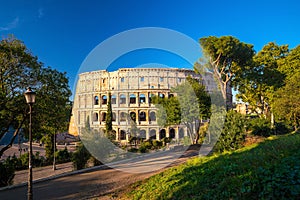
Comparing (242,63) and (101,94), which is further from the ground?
(242,63)

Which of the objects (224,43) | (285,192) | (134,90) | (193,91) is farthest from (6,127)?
(134,90)

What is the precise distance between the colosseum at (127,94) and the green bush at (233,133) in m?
17.2

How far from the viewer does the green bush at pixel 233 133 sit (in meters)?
10.1

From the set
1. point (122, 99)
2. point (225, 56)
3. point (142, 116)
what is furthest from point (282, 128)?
point (122, 99)

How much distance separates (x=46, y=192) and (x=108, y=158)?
5681 millimetres

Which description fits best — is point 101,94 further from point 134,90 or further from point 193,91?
point 193,91

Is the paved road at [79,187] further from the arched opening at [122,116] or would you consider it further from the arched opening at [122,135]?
the arched opening at [122,116]

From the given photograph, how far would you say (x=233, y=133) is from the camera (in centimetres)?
1014

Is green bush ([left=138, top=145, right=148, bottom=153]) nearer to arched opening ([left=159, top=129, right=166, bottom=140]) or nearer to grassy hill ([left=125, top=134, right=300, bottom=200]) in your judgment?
grassy hill ([left=125, top=134, right=300, bottom=200])

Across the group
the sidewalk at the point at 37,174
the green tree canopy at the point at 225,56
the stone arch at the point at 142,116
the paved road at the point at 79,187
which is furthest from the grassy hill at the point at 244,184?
the stone arch at the point at 142,116

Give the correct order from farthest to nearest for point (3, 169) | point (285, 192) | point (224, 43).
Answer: point (224, 43) → point (3, 169) → point (285, 192)

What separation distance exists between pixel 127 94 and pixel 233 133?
71.7 feet

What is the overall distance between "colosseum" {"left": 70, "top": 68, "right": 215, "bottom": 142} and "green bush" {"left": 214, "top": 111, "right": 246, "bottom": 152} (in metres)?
17.2

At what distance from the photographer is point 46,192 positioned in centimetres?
712
